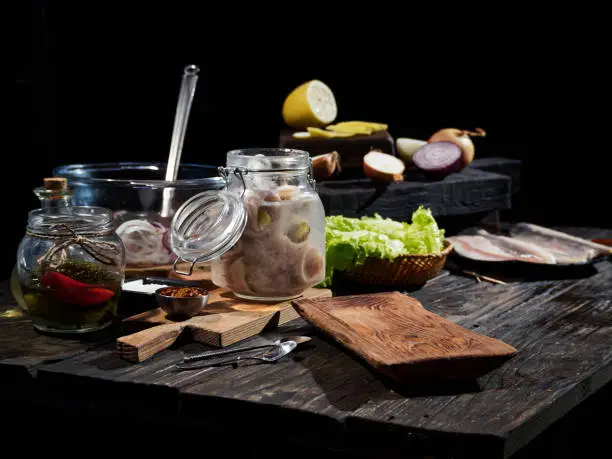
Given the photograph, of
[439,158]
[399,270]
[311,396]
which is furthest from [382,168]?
[311,396]

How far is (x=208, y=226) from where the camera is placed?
7.57 ft

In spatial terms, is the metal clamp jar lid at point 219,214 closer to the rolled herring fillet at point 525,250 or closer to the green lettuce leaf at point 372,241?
the green lettuce leaf at point 372,241

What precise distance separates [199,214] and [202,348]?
1.31 ft

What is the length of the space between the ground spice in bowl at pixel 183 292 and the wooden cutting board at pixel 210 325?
0.20 feet

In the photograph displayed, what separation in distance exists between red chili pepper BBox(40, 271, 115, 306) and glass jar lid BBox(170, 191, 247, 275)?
0.22m

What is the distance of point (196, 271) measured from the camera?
282 cm

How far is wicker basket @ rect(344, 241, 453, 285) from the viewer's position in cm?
278

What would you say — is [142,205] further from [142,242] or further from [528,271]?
[528,271]

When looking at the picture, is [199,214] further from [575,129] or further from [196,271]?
[575,129]

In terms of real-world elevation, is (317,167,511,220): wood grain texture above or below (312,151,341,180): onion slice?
below

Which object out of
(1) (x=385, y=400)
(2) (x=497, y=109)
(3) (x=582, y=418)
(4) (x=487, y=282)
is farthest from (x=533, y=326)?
(2) (x=497, y=109)

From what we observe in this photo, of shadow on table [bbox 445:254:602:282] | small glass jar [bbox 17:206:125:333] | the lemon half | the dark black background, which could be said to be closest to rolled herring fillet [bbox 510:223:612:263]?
shadow on table [bbox 445:254:602:282]

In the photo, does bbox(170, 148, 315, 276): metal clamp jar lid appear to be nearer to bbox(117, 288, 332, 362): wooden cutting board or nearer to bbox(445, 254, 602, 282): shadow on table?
bbox(117, 288, 332, 362): wooden cutting board

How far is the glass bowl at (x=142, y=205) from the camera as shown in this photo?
101 inches
